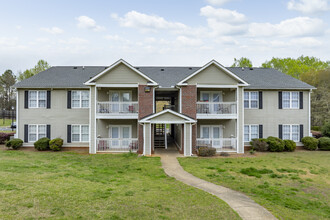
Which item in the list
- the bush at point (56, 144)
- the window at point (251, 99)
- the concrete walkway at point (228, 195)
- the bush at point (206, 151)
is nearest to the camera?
the concrete walkway at point (228, 195)

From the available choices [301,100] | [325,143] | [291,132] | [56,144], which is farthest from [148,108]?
[325,143]

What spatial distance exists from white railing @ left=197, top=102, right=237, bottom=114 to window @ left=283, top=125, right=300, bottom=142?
19.9 feet

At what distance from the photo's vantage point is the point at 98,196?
25.6ft

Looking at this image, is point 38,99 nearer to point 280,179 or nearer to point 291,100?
point 280,179

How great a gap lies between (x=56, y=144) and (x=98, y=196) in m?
12.7

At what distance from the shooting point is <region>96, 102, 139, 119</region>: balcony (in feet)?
58.7

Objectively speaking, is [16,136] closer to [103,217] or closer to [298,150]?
[103,217]

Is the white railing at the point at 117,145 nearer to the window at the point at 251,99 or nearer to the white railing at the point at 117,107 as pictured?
the white railing at the point at 117,107

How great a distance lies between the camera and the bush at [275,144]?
18.5 m

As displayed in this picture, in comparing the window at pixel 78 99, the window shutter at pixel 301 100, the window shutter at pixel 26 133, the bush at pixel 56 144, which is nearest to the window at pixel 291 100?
the window shutter at pixel 301 100

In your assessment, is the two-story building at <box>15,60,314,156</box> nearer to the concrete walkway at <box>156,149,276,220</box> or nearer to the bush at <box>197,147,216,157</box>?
the bush at <box>197,147,216,157</box>

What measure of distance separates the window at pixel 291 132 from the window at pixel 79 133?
19.0m

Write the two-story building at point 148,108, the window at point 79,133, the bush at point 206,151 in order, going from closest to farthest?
the bush at point 206,151, the two-story building at point 148,108, the window at point 79,133

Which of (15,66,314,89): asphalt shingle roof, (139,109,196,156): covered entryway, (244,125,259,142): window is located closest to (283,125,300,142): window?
(244,125,259,142): window
